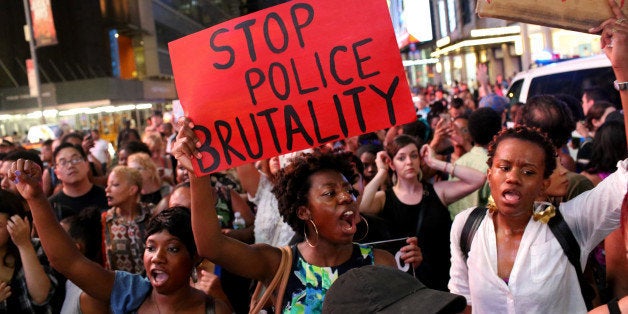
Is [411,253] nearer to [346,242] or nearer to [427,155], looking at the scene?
[346,242]

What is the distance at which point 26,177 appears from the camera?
3.29 m

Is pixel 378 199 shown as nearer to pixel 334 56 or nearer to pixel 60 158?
pixel 334 56

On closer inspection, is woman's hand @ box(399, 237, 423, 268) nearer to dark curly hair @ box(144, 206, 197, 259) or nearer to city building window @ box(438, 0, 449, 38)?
dark curly hair @ box(144, 206, 197, 259)

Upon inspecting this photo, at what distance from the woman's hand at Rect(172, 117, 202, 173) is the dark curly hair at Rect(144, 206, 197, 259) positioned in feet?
1.56

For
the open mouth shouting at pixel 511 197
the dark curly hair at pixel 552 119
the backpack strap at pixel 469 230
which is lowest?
the backpack strap at pixel 469 230

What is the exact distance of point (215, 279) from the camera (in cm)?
366

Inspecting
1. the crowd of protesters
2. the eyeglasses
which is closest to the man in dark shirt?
the eyeglasses

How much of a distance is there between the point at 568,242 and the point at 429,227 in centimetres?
182

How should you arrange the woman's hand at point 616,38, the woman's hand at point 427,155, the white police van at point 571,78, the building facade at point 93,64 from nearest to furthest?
the woman's hand at point 616,38, the woman's hand at point 427,155, the white police van at point 571,78, the building facade at point 93,64

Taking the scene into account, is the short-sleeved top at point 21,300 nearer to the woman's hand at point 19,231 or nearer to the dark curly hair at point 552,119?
the woman's hand at point 19,231

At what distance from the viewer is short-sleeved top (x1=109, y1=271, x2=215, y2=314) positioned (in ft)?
10.8

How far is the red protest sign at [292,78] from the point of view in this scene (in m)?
3.17

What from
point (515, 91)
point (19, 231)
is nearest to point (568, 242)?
point (19, 231)

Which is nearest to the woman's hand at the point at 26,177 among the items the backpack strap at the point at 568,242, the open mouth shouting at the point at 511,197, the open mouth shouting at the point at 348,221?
the open mouth shouting at the point at 348,221
